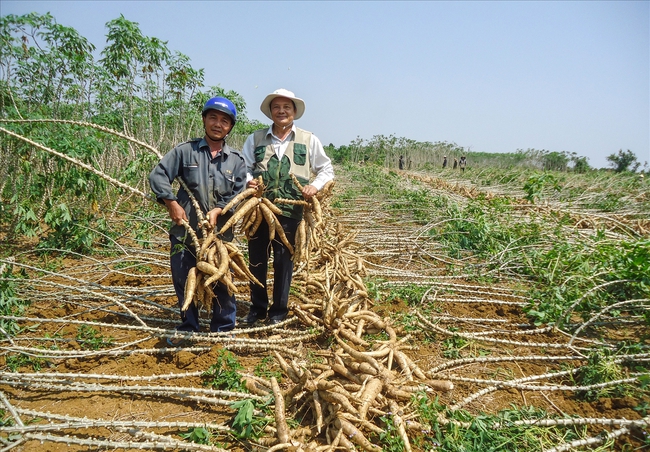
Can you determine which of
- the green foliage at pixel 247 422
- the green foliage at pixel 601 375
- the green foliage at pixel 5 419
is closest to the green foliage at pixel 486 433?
the green foliage at pixel 601 375

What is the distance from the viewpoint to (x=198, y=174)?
96.7 inches

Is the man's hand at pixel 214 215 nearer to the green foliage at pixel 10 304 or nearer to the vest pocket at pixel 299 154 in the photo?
the vest pocket at pixel 299 154

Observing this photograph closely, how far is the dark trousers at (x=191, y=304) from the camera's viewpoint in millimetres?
2488

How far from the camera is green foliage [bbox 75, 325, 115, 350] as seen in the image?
2.51m

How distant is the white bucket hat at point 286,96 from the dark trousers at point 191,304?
1.24m

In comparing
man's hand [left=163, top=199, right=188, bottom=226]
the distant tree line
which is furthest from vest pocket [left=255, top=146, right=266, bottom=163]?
the distant tree line

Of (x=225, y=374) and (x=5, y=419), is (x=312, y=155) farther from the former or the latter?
(x=5, y=419)

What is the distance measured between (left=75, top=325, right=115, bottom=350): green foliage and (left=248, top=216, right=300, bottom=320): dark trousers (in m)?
1.09

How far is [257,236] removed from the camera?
2.86 meters

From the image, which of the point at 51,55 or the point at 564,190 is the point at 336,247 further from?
the point at 564,190

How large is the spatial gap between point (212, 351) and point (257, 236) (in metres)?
0.92

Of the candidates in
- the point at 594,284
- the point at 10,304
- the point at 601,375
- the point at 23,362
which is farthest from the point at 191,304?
the point at 594,284

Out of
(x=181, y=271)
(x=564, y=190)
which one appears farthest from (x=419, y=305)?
(x=564, y=190)

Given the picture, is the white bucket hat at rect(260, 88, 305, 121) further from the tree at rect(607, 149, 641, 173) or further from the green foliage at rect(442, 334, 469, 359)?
the tree at rect(607, 149, 641, 173)
